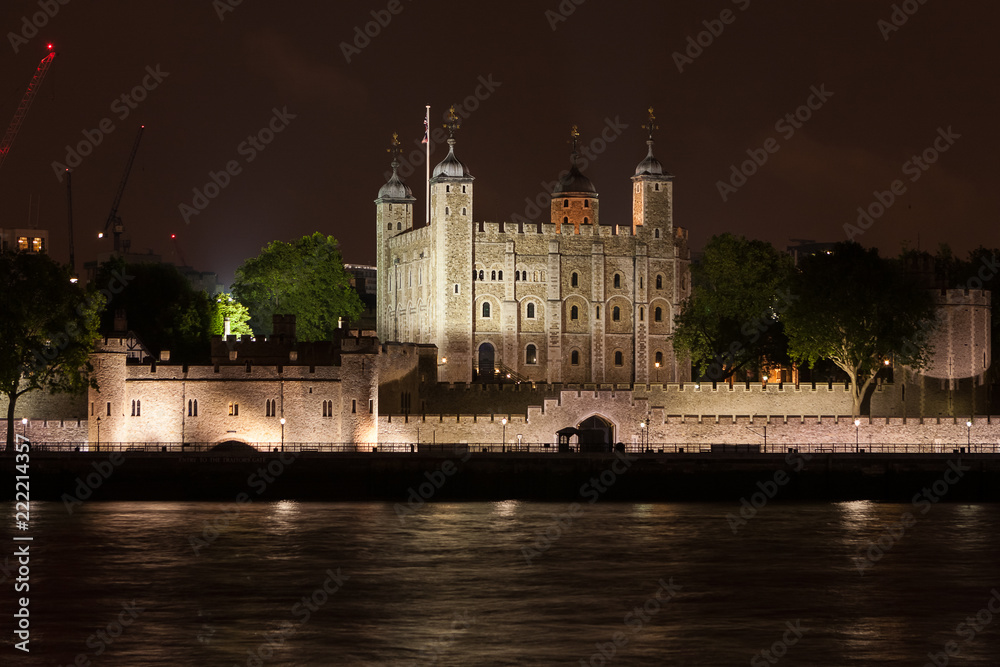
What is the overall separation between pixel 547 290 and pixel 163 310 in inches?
849

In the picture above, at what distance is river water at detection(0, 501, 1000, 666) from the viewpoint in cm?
3609

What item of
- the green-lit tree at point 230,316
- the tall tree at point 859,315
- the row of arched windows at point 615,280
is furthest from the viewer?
the row of arched windows at point 615,280

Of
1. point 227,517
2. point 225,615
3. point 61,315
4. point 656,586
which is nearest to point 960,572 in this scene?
point 656,586

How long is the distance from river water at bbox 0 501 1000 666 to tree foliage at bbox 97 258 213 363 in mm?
29501

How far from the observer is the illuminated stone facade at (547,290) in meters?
98.9

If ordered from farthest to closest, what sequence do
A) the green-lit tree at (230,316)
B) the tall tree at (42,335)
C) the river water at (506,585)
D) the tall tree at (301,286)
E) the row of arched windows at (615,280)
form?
the tall tree at (301,286) < the row of arched windows at (615,280) < the green-lit tree at (230,316) < the tall tree at (42,335) < the river water at (506,585)

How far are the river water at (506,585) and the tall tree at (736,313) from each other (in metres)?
29.0

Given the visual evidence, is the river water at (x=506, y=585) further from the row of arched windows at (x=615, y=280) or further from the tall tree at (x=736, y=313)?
the row of arched windows at (x=615, y=280)

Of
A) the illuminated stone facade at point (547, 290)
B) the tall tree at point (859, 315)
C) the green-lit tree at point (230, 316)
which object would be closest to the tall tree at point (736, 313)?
the illuminated stone facade at point (547, 290)

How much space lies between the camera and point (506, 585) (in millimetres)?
44594

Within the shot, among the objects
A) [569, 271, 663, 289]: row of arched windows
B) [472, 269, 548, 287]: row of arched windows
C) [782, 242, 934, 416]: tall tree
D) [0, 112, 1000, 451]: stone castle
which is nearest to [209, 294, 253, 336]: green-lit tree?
[0, 112, 1000, 451]: stone castle

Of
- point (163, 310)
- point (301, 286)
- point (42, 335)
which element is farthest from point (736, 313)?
point (42, 335)

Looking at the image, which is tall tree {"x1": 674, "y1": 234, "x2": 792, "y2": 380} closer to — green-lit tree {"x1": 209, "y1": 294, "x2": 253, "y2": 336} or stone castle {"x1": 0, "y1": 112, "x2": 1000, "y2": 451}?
stone castle {"x1": 0, "y1": 112, "x2": 1000, "y2": 451}

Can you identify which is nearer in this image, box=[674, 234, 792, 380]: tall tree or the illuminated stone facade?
box=[674, 234, 792, 380]: tall tree
